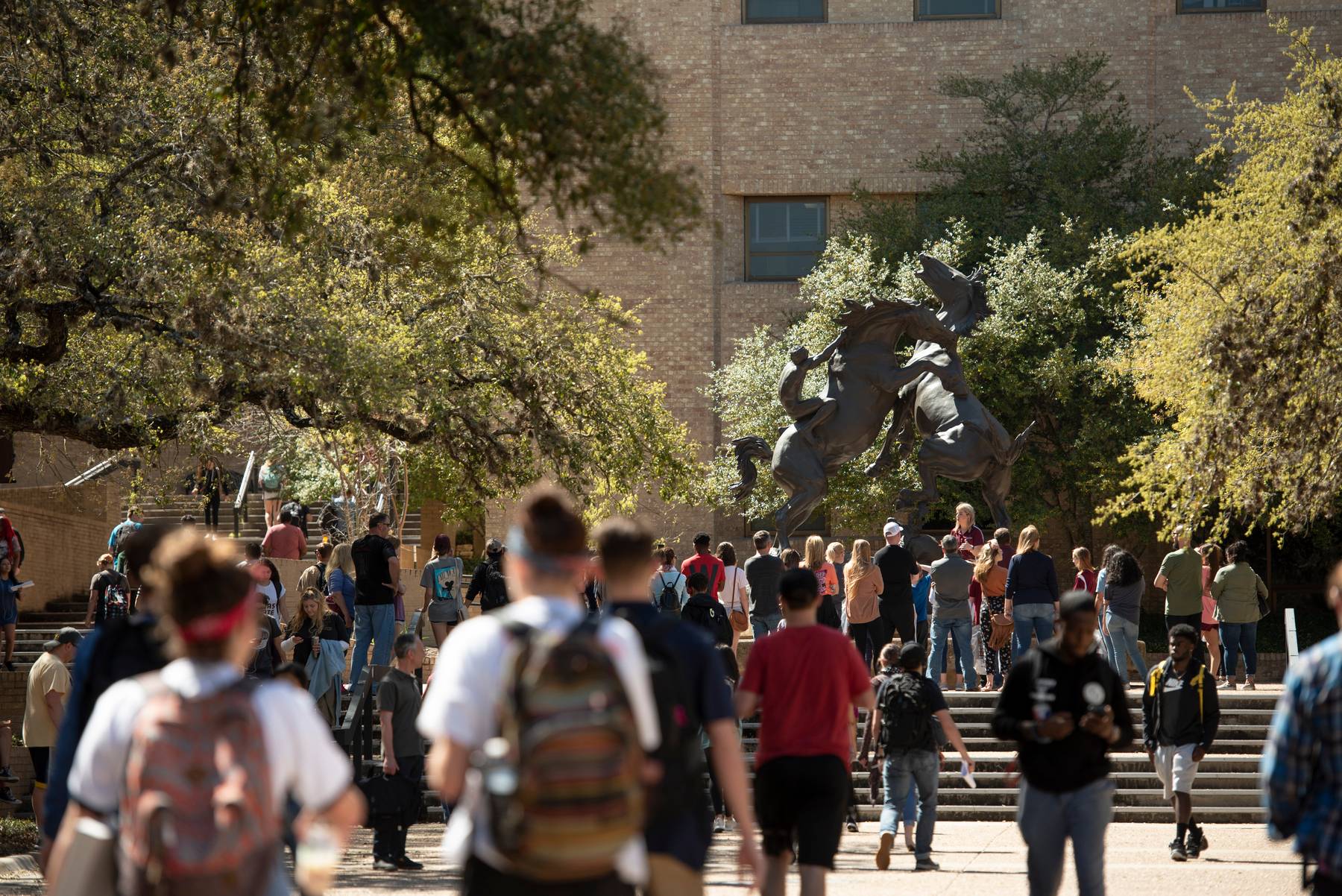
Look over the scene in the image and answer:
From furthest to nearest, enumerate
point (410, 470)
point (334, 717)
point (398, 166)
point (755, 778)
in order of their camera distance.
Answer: point (410, 470) → point (334, 717) → point (398, 166) → point (755, 778)

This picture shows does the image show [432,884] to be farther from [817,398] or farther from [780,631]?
[817,398]

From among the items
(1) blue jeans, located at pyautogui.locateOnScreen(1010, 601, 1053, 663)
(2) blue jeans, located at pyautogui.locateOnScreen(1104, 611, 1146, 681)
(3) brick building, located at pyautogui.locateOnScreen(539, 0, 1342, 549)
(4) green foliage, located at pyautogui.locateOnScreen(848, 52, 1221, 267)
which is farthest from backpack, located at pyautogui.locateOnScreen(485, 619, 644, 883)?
(3) brick building, located at pyautogui.locateOnScreen(539, 0, 1342, 549)

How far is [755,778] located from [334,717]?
30.3ft

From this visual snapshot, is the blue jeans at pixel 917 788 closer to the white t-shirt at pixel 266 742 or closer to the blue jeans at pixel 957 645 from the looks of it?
the blue jeans at pixel 957 645

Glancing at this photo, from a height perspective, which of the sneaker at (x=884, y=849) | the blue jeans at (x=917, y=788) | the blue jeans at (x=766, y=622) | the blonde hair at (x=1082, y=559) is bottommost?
the sneaker at (x=884, y=849)

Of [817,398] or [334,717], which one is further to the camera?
[817,398]

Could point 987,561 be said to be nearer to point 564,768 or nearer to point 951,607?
point 951,607

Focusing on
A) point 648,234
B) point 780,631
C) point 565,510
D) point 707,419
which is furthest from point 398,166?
point 707,419

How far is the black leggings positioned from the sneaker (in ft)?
74.0

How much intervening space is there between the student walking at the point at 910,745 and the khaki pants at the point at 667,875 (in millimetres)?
5912

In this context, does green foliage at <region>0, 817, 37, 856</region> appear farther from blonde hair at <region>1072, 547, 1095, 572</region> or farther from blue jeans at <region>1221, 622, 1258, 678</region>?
blue jeans at <region>1221, 622, 1258, 678</region>

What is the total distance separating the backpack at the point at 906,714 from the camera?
36.4ft

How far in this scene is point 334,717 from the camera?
15508 mm

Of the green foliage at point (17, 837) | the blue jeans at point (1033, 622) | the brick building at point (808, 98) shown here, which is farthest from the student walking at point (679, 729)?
the brick building at point (808, 98)
